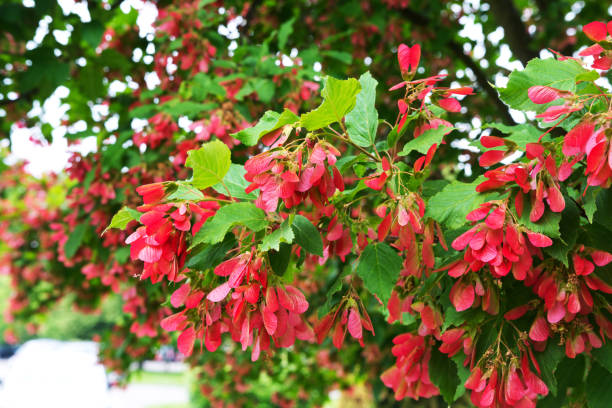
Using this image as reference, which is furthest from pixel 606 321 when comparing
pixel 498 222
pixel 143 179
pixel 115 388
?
pixel 115 388

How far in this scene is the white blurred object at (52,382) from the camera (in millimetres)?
9820

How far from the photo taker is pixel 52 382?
11062mm

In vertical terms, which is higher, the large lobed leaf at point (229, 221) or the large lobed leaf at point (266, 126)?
the large lobed leaf at point (266, 126)

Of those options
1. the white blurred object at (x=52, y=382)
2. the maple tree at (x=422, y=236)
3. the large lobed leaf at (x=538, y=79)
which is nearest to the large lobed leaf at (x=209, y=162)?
the maple tree at (x=422, y=236)

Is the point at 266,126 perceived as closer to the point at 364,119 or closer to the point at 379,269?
the point at 364,119

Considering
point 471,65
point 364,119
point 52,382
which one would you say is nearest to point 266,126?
→ point 364,119

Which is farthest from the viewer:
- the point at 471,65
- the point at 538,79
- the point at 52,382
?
the point at 52,382

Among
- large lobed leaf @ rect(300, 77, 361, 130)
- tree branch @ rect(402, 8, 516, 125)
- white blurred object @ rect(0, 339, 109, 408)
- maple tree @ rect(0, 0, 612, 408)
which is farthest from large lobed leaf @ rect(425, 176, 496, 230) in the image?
white blurred object @ rect(0, 339, 109, 408)

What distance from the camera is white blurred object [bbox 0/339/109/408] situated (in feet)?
32.2

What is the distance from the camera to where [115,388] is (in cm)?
511

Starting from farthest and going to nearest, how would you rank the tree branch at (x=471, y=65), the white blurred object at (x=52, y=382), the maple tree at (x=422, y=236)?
the white blurred object at (x=52, y=382), the tree branch at (x=471, y=65), the maple tree at (x=422, y=236)

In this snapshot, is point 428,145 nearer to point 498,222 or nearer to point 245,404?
point 498,222

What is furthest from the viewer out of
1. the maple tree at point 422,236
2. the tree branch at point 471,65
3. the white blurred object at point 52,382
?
the white blurred object at point 52,382

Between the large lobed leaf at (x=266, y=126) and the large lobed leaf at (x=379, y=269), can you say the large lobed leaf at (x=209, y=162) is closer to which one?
the large lobed leaf at (x=266, y=126)
